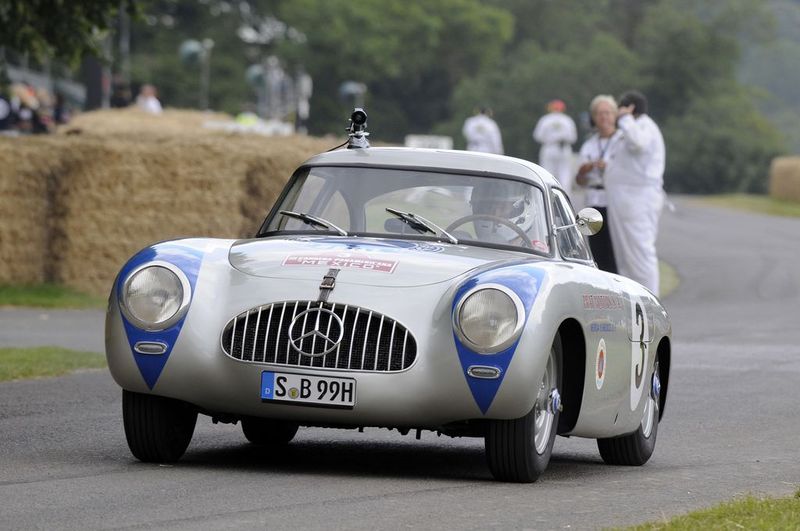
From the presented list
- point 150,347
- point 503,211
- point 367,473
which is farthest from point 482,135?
point 150,347

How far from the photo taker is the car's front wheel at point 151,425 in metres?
7.24

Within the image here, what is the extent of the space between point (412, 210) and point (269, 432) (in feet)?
4.05

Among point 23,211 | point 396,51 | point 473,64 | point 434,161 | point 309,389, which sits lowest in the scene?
point 473,64

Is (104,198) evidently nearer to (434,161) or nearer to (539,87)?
(434,161)

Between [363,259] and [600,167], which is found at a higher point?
[363,259]

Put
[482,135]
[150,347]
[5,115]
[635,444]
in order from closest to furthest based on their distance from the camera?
[150,347]
[635,444]
[5,115]
[482,135]

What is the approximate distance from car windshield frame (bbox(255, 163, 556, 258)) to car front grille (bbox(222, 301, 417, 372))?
41.3 inches

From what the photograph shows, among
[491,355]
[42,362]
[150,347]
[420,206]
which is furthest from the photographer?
[42,362]

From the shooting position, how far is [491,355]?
680 cm

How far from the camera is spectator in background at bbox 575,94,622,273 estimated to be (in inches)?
639

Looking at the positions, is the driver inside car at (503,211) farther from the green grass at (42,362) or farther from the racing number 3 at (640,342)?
the green grass at (42,362)

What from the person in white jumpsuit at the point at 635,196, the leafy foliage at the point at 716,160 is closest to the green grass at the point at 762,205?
the leafy foliage at the point at 716,160

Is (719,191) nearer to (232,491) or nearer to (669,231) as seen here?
(669,231)

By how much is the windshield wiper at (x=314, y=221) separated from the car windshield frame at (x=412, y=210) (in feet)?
0.08
